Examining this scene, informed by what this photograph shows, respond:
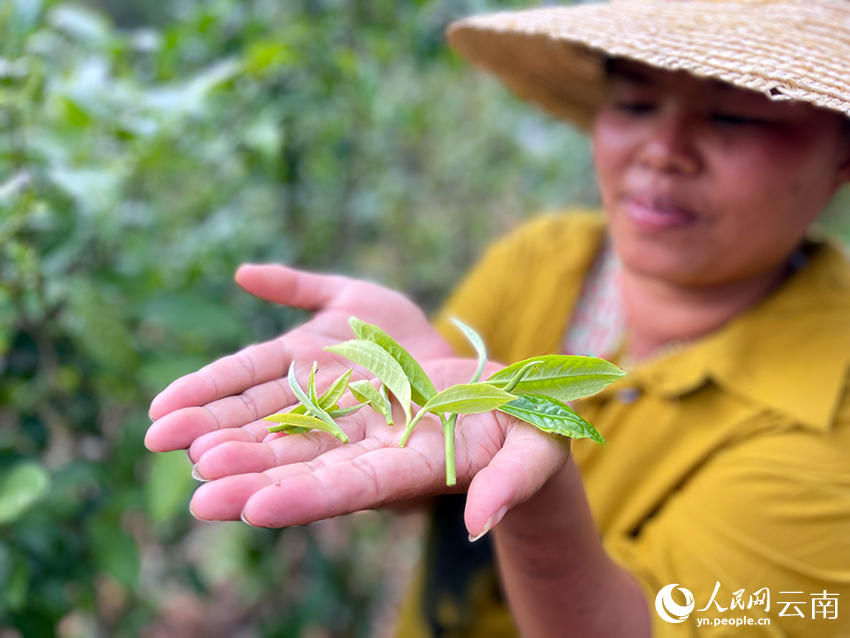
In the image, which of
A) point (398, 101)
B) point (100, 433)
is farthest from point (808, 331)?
point (398, 101)

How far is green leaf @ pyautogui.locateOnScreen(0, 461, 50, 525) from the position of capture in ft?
2.27

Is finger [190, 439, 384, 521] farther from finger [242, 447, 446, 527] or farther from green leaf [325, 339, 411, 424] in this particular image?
green leaf [325, 339, 411, 424]

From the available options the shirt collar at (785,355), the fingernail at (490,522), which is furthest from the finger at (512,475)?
the shirt collar at (785,355)

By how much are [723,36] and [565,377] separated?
0.47 meters

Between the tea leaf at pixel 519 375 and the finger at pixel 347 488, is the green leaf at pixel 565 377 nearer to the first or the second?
the tea leaf at pixel 519 375

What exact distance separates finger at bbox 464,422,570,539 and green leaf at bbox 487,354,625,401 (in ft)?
0.17

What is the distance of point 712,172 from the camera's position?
822 millimetres

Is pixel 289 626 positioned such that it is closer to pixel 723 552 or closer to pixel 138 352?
pixel 138 352

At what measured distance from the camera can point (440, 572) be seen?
1.13 metres

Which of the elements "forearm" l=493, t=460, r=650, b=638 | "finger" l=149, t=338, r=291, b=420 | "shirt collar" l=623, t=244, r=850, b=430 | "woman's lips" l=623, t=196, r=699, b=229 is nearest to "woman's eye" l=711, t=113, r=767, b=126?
"woman's lips" l=623, t=196, r=699, b=229

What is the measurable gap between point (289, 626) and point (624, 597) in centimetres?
90

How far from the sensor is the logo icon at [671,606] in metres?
0.72

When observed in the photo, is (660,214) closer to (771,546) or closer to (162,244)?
(771,546)

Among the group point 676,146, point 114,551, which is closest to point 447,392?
point 676,146
